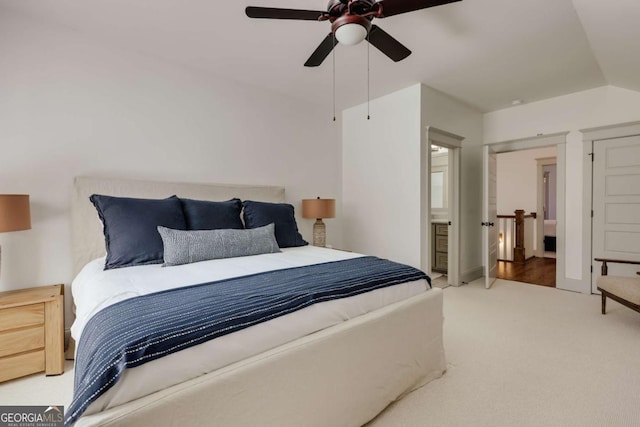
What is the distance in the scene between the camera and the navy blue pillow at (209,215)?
2479 millimetres

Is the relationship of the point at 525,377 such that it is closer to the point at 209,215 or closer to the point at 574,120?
the point at 209,215

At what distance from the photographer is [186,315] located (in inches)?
44.9

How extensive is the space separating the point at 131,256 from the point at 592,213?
5.15 m

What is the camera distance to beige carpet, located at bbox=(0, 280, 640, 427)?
163 cm

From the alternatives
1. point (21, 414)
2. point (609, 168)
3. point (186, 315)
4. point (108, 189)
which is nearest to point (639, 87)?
point (609, 168)

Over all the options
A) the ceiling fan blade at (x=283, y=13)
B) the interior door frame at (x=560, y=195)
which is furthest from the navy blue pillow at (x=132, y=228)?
the interior door frame at (x=560, y=195)

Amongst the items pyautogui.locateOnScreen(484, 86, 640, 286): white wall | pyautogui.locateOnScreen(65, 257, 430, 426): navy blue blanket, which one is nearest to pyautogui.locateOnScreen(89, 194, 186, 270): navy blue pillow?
pyautogui.locateOnScreen(65, 257, 430, 426): navy blue blanket

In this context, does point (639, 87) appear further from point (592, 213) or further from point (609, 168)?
point (592, 213)

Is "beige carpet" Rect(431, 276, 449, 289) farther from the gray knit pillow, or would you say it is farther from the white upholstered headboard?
the white upholstered headboard

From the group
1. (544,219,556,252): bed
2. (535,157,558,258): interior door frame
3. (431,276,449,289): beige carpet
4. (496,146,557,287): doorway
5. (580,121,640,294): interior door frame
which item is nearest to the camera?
(580,121,640,294): interior door frame

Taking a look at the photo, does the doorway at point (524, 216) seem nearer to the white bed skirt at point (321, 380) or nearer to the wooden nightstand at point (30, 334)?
the white bed skirt at point (321, 380)

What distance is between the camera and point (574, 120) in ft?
12.7

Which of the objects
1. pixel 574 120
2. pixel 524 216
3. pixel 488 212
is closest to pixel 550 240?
pixel 524 216

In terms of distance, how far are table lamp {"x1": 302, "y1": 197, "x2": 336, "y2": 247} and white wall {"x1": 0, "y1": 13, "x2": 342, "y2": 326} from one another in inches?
21.5
